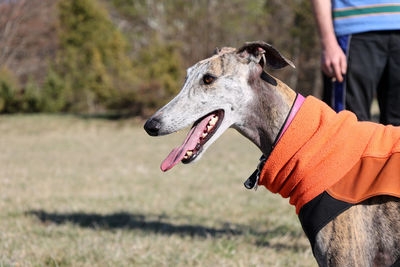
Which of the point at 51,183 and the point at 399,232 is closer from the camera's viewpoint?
the point at 399,232

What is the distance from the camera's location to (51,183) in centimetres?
738

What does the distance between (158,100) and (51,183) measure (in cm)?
1204

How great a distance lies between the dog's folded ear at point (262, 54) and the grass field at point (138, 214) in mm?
1588

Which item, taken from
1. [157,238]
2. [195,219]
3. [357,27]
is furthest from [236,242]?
[357,27]

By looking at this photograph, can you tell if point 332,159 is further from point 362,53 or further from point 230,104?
point 362,53

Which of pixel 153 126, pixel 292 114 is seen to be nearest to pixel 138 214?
pixel 153 126

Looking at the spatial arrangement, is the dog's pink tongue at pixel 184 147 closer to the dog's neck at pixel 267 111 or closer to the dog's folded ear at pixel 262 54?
the dog's neck at pixel 267 111

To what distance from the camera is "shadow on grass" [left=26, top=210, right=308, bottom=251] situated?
13.8ft

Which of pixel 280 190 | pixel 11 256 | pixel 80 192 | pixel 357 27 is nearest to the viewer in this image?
pixel 280 190

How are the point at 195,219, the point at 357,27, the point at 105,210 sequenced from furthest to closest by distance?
the point at 105,210 < the point at 195,219 < the point at 357,27

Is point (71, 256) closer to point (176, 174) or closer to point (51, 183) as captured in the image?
point (51, 183)

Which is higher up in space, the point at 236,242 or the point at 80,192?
the point at 236,242

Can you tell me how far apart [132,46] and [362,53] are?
1155 inches

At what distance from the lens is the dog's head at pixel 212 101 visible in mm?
2354
